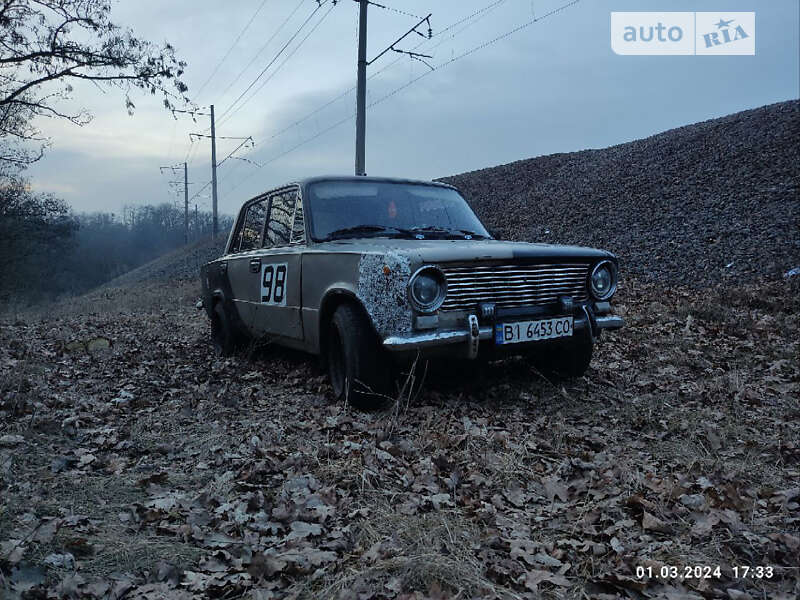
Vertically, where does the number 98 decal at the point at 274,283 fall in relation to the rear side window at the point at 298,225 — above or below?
below

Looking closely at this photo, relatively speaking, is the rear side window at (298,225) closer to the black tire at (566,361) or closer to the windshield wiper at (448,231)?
the windshield wiper at (448,231)

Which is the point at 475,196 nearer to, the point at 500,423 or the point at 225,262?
the point at 225,262

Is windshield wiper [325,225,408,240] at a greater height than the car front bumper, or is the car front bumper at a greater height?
windshield wiper [325,225,408,240]

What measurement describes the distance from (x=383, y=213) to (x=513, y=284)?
4.33 feet

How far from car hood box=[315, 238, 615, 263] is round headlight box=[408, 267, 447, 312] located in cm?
8

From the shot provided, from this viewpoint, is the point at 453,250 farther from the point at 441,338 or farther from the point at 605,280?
the point at 605,280

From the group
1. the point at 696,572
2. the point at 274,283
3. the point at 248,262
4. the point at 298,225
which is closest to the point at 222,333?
the point at 248,262

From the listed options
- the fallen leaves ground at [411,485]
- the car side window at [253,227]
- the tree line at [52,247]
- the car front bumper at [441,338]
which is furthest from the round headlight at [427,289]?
the tree line at [52,247]

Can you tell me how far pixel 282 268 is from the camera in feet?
16.4

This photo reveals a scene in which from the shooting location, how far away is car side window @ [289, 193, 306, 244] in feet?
15.8

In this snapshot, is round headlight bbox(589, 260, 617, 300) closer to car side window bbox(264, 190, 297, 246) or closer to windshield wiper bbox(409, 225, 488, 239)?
windshield wiper bbox(409, 225, 488, 239)

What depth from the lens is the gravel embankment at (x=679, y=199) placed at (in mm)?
11852

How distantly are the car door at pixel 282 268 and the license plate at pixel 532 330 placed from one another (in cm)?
169
